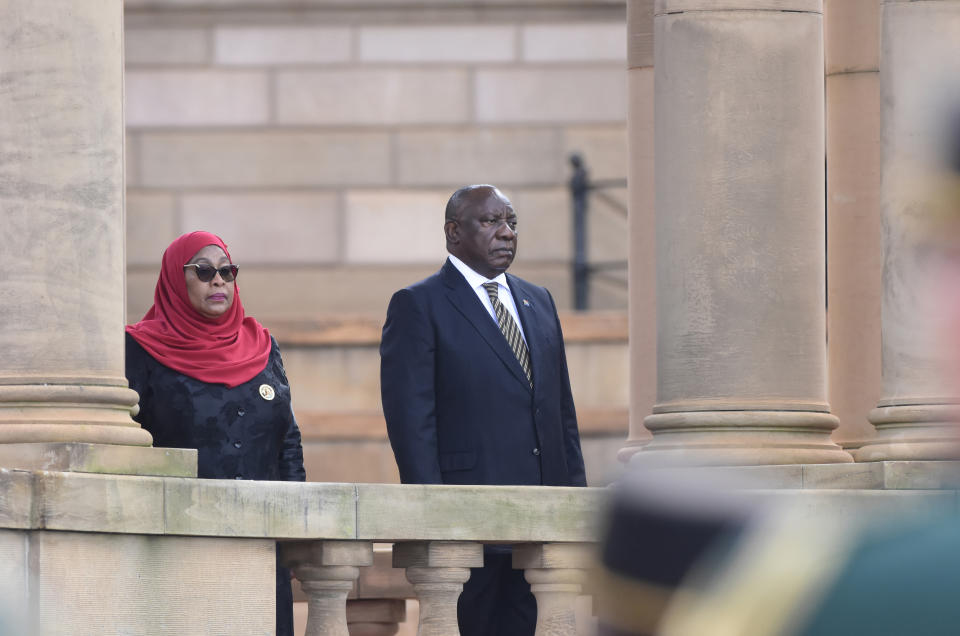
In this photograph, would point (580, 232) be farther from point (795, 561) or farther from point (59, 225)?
point (795, 561)

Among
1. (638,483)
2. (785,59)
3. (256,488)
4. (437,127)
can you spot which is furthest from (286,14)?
(638,483)

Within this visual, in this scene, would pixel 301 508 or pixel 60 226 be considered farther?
pixel 60 226

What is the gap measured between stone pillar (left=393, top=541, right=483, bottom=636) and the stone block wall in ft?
40.4

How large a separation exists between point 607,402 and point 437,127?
3.69 metres

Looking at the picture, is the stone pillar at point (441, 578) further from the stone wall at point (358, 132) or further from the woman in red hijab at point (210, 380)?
the stone wall at point (358, 132)

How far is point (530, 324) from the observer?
1064 cm

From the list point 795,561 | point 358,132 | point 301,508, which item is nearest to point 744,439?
point 301,508

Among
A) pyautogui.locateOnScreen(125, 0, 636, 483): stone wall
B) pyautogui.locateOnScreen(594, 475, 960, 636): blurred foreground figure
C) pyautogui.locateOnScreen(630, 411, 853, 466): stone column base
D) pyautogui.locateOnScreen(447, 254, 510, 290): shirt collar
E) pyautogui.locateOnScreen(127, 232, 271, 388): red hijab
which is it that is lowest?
pyautogui.locateOnScreen(630, 411, 853, 466): stone column base

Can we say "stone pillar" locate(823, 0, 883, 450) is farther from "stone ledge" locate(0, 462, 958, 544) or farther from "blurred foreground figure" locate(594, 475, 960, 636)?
"blurred foreground figure" locate(594, 475, 960, 636)

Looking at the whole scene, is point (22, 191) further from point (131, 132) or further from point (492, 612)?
point (131, 132)

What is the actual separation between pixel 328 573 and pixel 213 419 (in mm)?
1123

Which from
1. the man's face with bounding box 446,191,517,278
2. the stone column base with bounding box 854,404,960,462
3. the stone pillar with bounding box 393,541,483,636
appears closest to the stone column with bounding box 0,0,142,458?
the stone pillar with bounding box 393,541,483,636

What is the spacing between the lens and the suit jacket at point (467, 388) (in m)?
10.2

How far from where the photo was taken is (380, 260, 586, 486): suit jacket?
1024 centimetres
